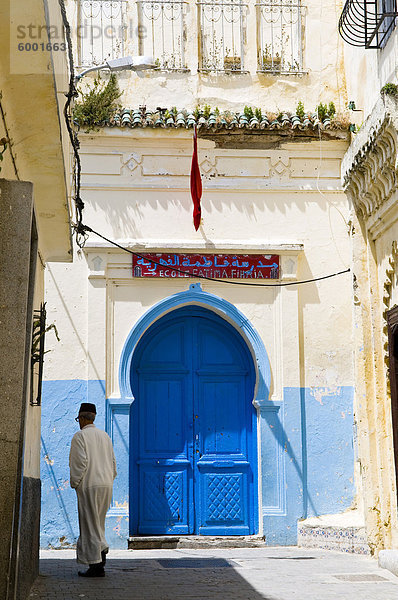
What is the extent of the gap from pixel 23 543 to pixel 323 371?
5423mm

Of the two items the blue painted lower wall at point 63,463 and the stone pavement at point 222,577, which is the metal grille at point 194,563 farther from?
the blue painted lower wall at point 63,463

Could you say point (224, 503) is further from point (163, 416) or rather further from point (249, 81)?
point (249, 81)

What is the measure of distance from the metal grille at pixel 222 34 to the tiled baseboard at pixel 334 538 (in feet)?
19.6

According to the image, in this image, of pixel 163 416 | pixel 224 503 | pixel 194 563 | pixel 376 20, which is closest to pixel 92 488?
pixel 194 563

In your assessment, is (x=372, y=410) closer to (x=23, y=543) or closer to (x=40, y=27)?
(x=23, y=543)

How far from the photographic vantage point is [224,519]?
408 inches

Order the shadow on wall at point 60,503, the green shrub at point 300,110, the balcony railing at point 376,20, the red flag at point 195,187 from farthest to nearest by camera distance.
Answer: the green shrub at point 300,110
the red flag at point 195,187
the shadow on wall at point 60,503
the balcony railing at point 376,20

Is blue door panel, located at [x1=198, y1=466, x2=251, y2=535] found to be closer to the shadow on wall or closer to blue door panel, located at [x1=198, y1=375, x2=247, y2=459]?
blue door panel, located at [x1=198, y1=375, x2=247, y2=459]

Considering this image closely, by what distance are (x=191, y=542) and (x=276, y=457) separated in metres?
1.46

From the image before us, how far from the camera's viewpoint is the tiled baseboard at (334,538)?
9.00m

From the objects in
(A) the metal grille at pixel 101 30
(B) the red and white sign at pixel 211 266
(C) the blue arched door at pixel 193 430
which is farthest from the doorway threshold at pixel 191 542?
(A) the metal grille at pixel 101 30

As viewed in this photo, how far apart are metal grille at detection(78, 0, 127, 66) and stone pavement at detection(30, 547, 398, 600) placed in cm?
639

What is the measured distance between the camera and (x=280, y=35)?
11.2m

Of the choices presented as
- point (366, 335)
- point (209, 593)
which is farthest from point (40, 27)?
point (366, 335)
